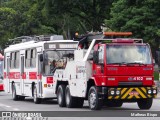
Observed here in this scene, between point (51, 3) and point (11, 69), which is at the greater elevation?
point (51, 3)

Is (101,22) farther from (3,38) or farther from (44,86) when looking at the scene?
(44,86)

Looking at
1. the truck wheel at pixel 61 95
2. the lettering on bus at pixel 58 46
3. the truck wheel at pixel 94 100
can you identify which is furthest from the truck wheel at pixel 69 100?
the lettering on bus at pixel 58 46

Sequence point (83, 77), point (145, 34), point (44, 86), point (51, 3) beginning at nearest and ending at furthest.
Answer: point (83, 77) < point (44, 86) < point (145, 34) < point (51, 3)

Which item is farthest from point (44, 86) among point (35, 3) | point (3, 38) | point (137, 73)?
point (3, 38)

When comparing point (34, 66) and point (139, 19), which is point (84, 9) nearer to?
point (139, 19)

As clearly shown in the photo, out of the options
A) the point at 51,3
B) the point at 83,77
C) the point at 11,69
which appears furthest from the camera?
the point at 51,3

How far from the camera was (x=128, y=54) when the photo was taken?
21.5m

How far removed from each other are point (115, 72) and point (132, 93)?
0.96 meters

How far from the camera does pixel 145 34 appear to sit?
41.2 meters

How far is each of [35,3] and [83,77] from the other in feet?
147

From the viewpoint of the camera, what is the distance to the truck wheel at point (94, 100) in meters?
21.2

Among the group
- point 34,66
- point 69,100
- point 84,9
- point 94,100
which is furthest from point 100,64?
point 84,9

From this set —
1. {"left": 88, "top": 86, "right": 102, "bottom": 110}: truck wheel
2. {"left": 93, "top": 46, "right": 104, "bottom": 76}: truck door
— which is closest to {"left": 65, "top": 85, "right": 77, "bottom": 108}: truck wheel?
{"left": 88, "top": 86, "right": 102, "bottom": 110}: truck wheel

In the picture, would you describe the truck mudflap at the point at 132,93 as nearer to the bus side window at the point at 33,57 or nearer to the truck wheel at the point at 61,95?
the truck wheel at the point at 61,95
